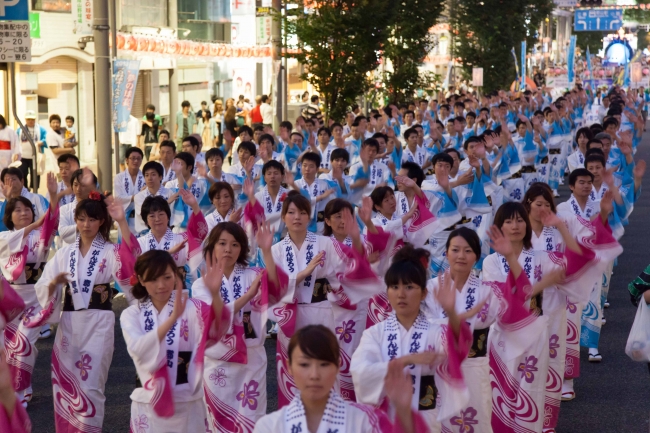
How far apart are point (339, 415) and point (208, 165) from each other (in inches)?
291

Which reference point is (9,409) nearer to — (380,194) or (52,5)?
(380,194)

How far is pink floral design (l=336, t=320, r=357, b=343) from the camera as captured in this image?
23.4 feet

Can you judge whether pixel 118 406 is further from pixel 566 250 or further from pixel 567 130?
pixel 567 130

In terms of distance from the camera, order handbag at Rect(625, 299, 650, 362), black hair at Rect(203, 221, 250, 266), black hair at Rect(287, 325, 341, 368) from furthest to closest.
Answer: black hair at Rect(203, 221, 250, 266), handbag at Rect(625, 299, 650, 362), black hair at Rect(287, 325, 341, 368)

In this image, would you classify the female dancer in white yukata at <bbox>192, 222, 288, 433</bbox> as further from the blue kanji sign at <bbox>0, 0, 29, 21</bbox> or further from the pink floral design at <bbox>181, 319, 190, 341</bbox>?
the blue kanji sign at <bbox>0, 0, 29, 21</bbox>

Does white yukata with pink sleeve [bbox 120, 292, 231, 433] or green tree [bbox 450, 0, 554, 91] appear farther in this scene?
green tree [bbox 450, 0, 554, 91]

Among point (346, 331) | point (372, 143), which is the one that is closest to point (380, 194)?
point (346, 331)

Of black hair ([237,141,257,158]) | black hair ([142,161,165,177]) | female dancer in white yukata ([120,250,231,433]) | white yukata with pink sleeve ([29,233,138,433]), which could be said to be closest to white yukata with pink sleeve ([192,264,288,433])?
female dancer in white yukata ([120,250,231,433])

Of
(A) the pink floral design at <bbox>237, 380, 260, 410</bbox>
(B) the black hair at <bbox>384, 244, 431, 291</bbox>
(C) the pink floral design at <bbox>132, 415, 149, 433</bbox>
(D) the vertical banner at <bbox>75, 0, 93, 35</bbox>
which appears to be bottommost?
(A) the pink floral design at <bbox>237, 380, 260, 410</bbox>

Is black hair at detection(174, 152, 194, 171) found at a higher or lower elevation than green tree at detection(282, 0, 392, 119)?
lower

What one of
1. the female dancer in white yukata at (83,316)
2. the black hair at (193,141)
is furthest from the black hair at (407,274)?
the black hair at (193,141)

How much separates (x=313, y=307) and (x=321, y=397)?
2.95 metres

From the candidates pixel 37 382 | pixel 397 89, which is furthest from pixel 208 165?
pixel 397 89

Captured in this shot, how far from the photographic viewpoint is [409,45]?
24.5 m
